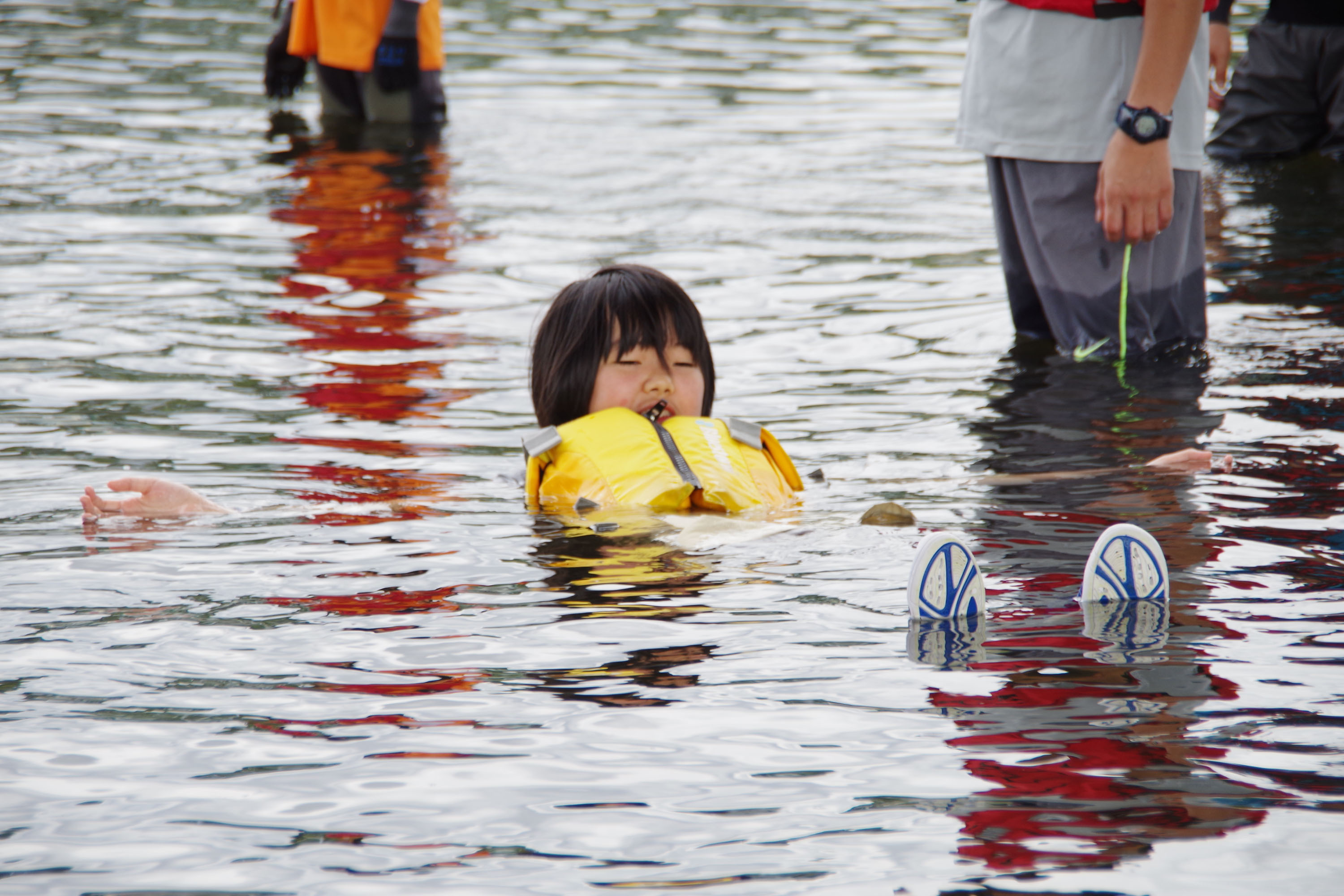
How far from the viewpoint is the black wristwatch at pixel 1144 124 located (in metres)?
4.75

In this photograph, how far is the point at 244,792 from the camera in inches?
99.8

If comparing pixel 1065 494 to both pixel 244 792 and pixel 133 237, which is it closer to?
pixel 244 792

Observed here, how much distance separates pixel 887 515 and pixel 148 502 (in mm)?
2057

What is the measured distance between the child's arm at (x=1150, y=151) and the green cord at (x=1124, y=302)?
8 centimetres

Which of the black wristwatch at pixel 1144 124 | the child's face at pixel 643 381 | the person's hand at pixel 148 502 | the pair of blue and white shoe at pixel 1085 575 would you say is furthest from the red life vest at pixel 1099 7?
the person's hand at pixel 148 502

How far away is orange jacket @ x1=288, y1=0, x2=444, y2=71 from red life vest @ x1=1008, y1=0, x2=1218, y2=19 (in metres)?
6.27

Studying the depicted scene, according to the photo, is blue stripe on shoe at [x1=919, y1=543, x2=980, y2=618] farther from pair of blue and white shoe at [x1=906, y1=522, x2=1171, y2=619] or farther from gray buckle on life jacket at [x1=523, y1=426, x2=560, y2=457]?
gray buckle on life jacket at [x1=523, y1=426, x2=560, y2=457]

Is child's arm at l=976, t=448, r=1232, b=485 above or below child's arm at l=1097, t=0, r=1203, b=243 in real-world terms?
below

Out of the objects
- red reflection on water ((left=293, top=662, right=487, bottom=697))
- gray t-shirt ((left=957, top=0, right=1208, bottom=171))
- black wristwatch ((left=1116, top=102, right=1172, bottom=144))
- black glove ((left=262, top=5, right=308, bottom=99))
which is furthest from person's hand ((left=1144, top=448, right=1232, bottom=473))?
black glove ((left=262, top=5, right=308, bottom=99))

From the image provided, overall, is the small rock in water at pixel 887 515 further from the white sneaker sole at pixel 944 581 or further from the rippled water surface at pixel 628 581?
the white sneaker sole at pixel 944 581

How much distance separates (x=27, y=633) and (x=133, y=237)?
17.7 feet

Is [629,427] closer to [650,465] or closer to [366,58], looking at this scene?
[650,465]

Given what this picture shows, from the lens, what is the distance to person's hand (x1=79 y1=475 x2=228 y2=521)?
13.6 ft

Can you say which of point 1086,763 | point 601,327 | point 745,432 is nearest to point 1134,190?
point 745,432
